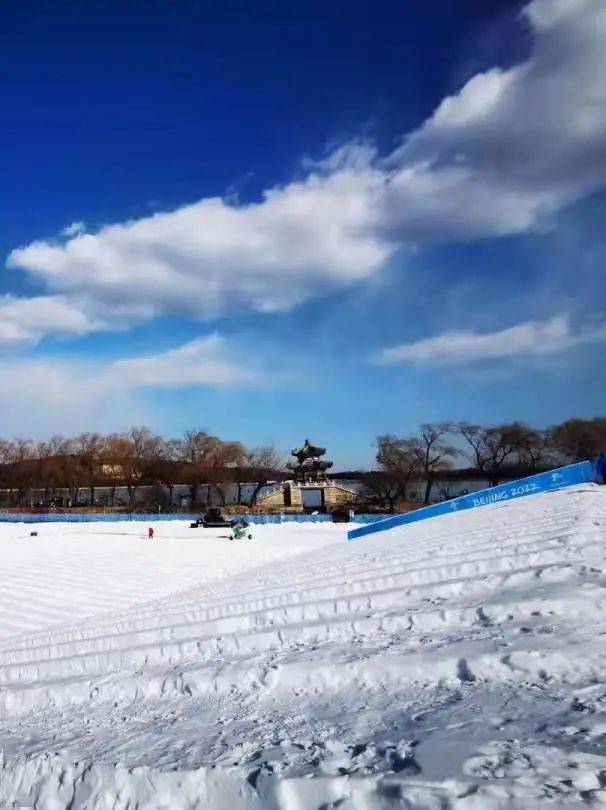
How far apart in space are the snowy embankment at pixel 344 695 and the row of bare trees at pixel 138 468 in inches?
2096

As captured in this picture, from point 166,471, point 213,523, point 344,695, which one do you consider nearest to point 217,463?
point 166,471

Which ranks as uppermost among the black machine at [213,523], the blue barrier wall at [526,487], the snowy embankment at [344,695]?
the blue barrier wall at [526,487]

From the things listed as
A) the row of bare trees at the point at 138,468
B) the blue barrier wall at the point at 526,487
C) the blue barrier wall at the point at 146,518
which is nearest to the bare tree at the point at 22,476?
the row of bare trees at the point at 138,468

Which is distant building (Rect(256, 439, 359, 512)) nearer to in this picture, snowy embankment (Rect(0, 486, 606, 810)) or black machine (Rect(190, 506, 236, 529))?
black machine (Rect(190, 506, 236, 529))

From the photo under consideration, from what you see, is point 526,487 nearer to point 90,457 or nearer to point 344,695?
point 344,695

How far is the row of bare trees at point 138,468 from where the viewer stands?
62.3 metres

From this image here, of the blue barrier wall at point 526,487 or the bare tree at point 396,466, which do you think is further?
the bare tree at point 396,466

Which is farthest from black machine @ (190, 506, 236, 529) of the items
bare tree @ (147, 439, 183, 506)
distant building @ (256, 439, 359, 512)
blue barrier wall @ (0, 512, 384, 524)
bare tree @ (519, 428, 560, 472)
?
bare tree @ (519, 428, 560, 472)

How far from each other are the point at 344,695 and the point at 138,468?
66903 millimetres

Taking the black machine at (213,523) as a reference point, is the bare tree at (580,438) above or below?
above

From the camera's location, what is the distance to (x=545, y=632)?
312 centimetres

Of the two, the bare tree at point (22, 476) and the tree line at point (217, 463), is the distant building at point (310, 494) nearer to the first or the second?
the tree line at point (217, 463)

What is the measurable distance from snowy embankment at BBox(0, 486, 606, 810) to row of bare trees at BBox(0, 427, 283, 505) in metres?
53.2

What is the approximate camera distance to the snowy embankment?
205 centimetres
